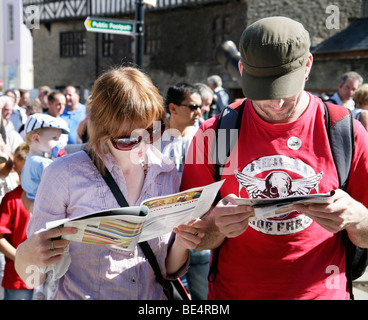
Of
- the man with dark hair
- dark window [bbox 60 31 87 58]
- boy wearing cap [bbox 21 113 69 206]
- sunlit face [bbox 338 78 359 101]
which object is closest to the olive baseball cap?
boy wearing cap [bbox 21 113 69 206]

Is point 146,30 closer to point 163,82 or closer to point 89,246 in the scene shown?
point 163,82

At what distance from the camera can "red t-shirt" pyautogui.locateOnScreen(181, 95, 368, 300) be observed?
1854mm

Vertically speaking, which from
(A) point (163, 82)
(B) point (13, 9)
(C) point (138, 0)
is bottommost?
(A) point (163, 82)

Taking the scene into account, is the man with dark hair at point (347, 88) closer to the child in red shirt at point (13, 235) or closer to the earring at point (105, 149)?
the child in red shirt at point (13, 235)

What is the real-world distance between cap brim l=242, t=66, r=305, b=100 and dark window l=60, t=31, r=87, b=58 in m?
24.4

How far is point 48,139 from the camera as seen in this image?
11.8ft

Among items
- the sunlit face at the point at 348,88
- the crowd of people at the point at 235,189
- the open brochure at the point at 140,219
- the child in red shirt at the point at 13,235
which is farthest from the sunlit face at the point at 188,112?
the sunlit face at the point at 348,88

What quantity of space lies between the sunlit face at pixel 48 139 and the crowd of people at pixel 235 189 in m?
1.65

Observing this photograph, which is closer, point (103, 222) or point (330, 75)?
point (103, 222)

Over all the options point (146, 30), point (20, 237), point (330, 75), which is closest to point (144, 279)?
point (20, 237)

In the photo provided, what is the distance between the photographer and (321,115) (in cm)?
192

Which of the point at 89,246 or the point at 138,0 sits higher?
the point at 138,0
